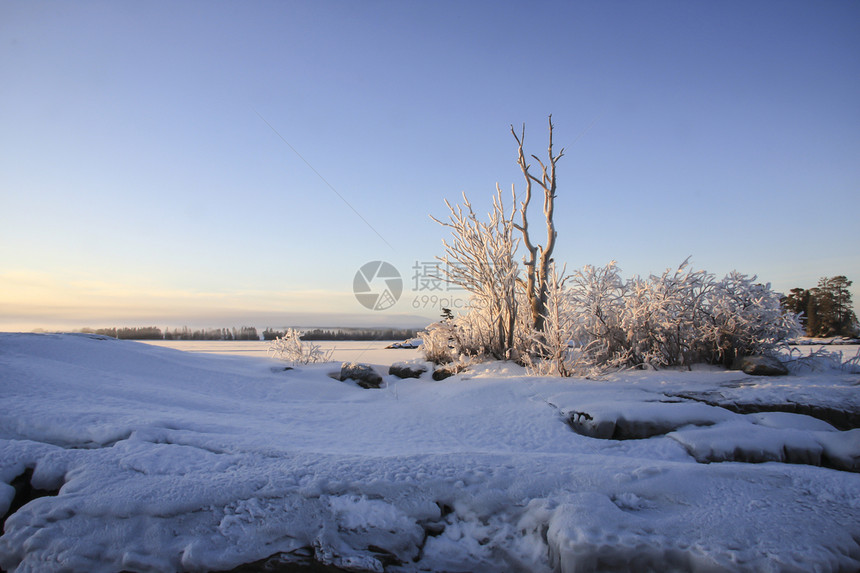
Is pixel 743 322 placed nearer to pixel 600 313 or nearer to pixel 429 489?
pixel 600 313

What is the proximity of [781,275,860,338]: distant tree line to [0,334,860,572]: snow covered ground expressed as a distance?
59.5 feet

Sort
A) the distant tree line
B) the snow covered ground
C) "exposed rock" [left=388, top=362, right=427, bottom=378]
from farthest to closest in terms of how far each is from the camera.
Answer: the distant tree line, "exposed rock" [left=388, top=362, right=427, bottom=378], the snow covered ground

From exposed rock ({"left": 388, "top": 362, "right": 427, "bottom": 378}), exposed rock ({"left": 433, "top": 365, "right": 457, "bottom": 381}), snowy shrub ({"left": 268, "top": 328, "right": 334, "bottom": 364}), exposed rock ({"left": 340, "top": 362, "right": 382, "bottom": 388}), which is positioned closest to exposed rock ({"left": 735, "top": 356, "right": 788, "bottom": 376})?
exposed rock ({"left": 433, "top": 365, "right": 457, "bottom": 381})

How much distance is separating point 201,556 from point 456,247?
700cm

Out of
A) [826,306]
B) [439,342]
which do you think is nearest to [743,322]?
[439,342]

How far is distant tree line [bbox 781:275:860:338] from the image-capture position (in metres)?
17.6

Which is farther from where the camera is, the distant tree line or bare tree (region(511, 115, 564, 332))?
the distant tree line

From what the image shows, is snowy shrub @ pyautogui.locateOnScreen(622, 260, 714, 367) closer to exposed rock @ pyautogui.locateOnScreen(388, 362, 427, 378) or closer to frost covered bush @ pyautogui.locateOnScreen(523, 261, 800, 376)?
frost covered bush @ pyautogui.locateOnScreen(523, 261, 800, 376)

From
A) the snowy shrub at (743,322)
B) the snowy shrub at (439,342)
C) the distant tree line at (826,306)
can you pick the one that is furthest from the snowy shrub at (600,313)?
the distant tree line at (826,306)

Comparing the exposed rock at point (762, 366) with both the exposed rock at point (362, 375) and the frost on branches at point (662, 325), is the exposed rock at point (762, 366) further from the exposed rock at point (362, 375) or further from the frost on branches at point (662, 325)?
the exposed rock at point (362, 375)

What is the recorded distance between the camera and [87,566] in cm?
174

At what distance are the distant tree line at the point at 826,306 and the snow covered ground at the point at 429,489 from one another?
1813 centimetres

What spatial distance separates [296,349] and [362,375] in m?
2.53

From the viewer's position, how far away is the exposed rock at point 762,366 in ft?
18.6
